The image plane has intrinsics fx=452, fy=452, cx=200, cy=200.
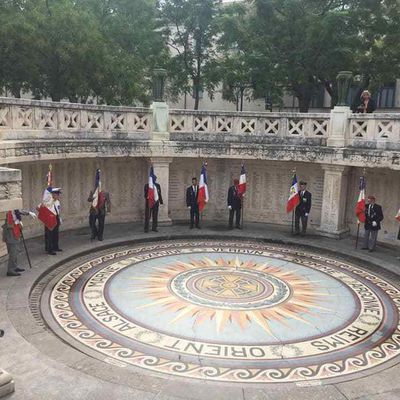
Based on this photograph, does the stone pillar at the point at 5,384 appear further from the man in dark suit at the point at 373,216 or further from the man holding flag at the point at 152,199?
the man in dark suit at the point at 373,216

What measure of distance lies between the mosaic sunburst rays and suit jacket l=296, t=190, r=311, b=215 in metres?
3.25

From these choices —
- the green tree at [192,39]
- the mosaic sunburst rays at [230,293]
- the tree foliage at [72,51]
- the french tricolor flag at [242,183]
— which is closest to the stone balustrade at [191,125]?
the french tricolor flag at [242,183]

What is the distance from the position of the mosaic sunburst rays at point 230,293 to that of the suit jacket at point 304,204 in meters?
3.25

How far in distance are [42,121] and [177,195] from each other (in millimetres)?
5993

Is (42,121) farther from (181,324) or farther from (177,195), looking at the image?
(181,324)

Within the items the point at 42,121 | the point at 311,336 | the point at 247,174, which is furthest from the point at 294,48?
the point at 311,336

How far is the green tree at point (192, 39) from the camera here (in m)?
25.3

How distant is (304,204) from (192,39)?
16.4 meters

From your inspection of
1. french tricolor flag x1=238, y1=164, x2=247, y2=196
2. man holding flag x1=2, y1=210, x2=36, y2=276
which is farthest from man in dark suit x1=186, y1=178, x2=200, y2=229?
man holding flag x1=2, y1=210, x2=36, y2=276

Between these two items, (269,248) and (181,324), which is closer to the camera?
(181,324)

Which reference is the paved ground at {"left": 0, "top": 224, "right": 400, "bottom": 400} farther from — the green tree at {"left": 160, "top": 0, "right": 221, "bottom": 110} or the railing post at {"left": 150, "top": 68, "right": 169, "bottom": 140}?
the green tree at {"left": 160, "top": 0, "right": 221, "bottom": 110}

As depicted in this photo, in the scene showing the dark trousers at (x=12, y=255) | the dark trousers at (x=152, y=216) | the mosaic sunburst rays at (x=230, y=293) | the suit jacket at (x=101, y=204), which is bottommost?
the mosaic sunburst rays at (x=230, y=293)

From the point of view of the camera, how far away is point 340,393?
634 cm

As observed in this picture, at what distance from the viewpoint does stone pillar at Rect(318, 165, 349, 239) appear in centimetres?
1442
